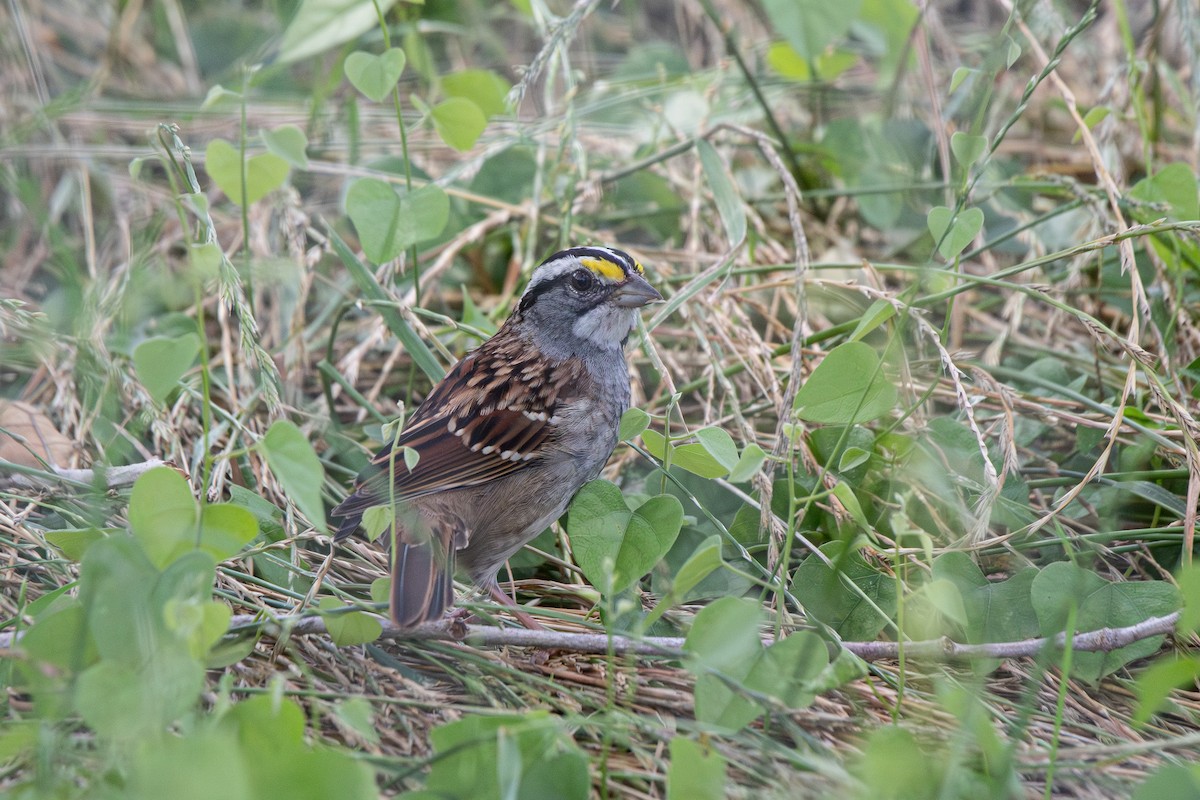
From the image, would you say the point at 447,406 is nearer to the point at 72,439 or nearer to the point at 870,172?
the point at 72,439

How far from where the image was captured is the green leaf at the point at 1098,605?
8.00 ft

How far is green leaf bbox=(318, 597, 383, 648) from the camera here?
228 centimetres

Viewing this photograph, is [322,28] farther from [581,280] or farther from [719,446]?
[719,446]

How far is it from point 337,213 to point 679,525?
2593 millimetres

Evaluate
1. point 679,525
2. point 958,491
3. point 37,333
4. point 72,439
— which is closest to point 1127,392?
point 958,491

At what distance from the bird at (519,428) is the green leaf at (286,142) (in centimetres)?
74

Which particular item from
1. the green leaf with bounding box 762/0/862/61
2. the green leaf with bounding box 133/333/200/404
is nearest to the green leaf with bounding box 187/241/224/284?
the green leaf with bounding box 133/333/200/404

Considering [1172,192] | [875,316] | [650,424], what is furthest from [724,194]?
[1172,192]

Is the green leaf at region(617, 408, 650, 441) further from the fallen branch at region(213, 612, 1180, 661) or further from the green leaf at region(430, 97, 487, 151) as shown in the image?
the green leaf at region(430, 97, 487, 151)

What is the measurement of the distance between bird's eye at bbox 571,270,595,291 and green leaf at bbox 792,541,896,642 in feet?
3.79

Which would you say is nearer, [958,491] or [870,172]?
[958,491]

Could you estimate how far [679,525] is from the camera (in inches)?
98.0

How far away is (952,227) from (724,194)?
1145mm

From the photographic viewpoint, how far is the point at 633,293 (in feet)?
10.9
